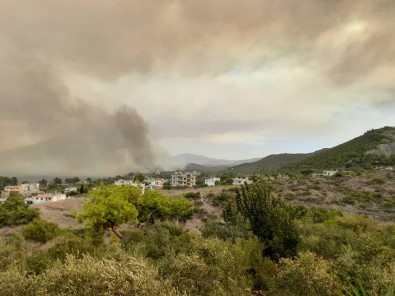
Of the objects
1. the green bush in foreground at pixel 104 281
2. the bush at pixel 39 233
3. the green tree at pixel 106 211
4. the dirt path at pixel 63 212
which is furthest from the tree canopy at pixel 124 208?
the green bush in foreground at pixel 104 281

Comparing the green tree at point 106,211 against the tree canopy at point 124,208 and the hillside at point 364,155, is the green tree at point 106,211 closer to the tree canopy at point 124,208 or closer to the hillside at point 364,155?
the tree canopy at point 124,208

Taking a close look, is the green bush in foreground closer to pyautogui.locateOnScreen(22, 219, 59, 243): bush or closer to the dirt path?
pyautogui.locateOnScreen(22, 219, 59, 243): bush

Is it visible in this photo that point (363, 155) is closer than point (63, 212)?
No

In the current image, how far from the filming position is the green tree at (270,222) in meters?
28.5

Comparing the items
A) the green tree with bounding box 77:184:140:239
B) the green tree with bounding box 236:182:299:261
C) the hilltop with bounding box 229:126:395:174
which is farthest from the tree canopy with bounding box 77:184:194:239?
the hilltop with bounding box 229:126:395:174

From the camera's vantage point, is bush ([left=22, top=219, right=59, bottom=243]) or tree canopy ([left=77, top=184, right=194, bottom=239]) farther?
bush ([left=22, top=219, right=59, bottom=243])

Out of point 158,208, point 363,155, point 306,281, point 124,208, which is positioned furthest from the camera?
point 363,155

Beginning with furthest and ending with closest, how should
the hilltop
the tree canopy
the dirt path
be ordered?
the hilltop
the dirt path
the tree canopy

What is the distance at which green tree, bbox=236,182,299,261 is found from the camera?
2850 cm

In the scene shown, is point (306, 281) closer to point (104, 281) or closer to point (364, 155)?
point (104, 281)

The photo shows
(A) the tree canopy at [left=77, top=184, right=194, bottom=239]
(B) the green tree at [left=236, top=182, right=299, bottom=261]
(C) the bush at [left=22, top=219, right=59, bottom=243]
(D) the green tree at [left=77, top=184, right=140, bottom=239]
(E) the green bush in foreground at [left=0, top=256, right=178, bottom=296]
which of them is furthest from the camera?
(C) the bush at [left=22, top=219, right=59, bottom=243]

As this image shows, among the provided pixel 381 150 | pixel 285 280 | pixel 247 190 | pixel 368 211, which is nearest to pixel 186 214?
pixel 247 190

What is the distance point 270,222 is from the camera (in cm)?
2988

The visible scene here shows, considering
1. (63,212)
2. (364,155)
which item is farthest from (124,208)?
(364,155)
